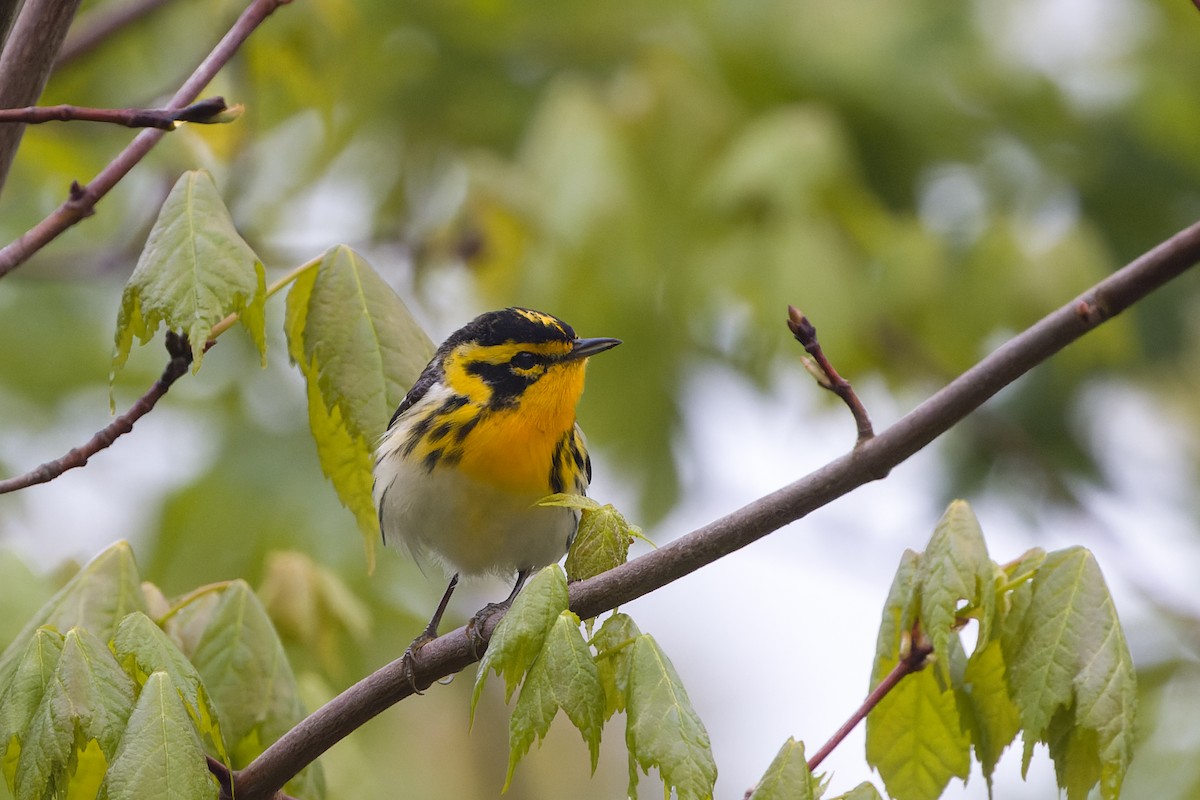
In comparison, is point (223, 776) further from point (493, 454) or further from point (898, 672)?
point (493, 454)

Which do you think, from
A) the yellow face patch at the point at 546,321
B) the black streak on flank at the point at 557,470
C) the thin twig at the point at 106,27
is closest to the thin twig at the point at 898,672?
the black streak on flank at the point at 557,470

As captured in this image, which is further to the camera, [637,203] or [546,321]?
[637,203]

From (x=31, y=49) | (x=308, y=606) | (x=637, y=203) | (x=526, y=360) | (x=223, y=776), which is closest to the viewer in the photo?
(x=223, y=776)

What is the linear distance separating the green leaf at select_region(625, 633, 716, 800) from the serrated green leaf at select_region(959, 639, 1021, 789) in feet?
1.89

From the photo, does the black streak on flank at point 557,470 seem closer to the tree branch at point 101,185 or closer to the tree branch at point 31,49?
the tree branch at point 101,185

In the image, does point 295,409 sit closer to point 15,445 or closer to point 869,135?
point 15,445

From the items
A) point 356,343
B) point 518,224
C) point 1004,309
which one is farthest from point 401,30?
point 356,343

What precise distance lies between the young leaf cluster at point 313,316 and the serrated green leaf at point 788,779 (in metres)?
0.99

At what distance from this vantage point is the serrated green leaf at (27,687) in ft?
6.99

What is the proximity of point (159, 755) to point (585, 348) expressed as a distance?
2012 mm

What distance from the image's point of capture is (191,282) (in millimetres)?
2152

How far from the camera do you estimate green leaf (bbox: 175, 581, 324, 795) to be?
8.99ft

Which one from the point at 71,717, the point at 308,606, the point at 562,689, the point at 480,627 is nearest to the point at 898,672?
the point at 562,689

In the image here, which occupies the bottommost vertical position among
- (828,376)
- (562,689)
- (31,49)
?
(562,689)
